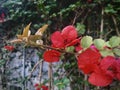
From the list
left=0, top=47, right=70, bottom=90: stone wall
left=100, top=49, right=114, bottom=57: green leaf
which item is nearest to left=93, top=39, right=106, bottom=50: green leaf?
left=100, top=49, right=114, bottom=57: green leaf

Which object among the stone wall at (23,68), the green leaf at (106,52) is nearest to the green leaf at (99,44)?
the green leaf at (106,52)

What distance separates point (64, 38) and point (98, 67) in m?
0.12

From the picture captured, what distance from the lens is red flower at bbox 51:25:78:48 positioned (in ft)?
2.03

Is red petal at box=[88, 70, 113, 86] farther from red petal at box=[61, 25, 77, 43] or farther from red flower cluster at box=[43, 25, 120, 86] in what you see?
red petal at box=[61, 25, 77, 43]

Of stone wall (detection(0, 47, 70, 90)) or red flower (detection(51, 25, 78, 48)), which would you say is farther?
stone wall (detection(0, 47, 70, 90))

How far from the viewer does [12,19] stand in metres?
2.52

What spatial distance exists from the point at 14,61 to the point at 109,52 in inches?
88.6

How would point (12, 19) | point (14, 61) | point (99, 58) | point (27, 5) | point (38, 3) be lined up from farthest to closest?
1. point (14, 61)
2. point (12, 19)
3. point (27, 5)
4. point (38, 3)
5. point (99, 58)

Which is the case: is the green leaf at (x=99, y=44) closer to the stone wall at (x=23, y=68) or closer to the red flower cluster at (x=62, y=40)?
the red flower cluster at (x=62, y=40)

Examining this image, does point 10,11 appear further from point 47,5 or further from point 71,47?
point 71,47

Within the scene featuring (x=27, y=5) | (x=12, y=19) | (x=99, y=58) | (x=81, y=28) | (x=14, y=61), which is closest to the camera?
(x=99, y=58)

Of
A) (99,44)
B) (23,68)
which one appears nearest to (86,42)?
(99,44)

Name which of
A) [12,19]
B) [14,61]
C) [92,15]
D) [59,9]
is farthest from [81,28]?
[14,61]

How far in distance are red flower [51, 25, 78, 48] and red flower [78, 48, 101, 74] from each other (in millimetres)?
66
